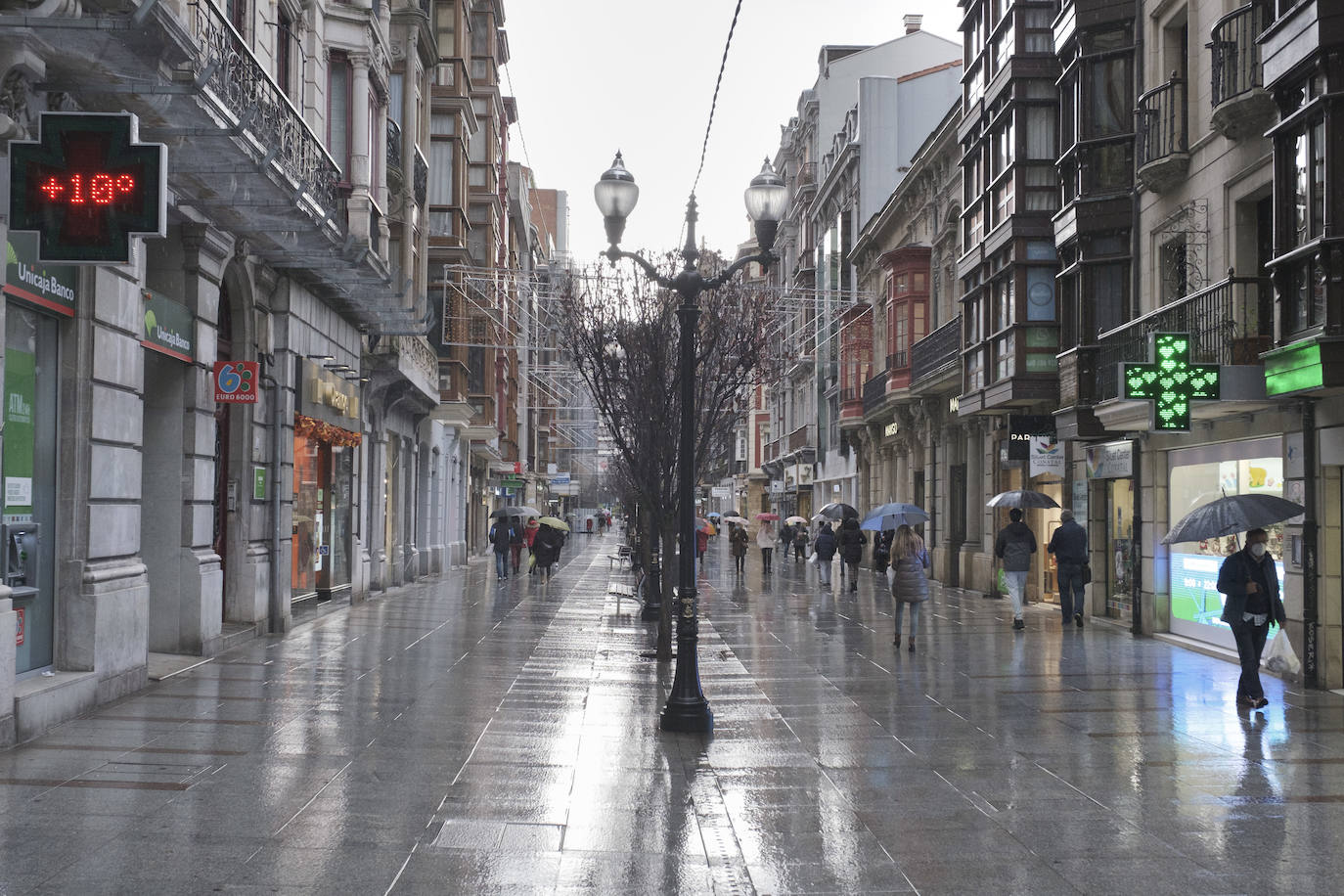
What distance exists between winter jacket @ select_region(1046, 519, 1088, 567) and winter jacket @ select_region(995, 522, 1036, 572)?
1.17 feet

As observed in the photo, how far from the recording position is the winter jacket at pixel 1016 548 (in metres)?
20.7

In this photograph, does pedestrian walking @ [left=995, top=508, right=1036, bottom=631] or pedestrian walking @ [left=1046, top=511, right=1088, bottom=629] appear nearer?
pedestrian walking @ [left=995, top=508, right=1036, bottom=631]

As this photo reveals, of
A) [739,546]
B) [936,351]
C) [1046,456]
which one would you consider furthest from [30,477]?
[739,546]

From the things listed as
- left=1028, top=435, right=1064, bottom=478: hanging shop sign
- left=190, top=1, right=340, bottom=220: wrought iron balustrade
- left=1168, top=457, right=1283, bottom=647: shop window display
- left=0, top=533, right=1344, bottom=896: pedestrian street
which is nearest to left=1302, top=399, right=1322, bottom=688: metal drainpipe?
left=0, top=533, right=1344, bottom=896: pedestrian street

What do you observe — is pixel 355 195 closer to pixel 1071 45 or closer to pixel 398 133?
pixel 398 133

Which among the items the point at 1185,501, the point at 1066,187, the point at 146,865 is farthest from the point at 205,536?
the point at 1066,187

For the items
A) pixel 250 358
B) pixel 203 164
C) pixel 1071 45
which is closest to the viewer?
pixel 203 164

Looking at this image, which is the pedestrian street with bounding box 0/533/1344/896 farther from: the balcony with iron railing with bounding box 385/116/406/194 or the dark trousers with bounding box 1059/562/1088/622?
the balcony with iron railing with bounding box 385/116/406/194

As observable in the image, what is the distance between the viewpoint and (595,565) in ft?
148

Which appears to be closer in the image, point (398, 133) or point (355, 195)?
point (355, 195)

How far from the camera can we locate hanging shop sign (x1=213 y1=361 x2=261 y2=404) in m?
15.3

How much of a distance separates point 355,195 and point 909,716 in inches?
563

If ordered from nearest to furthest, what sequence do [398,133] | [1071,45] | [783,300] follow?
[1071,45] < [398,133] < [783,300]

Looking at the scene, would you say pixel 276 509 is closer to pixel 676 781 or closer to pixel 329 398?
pixel 329 398
